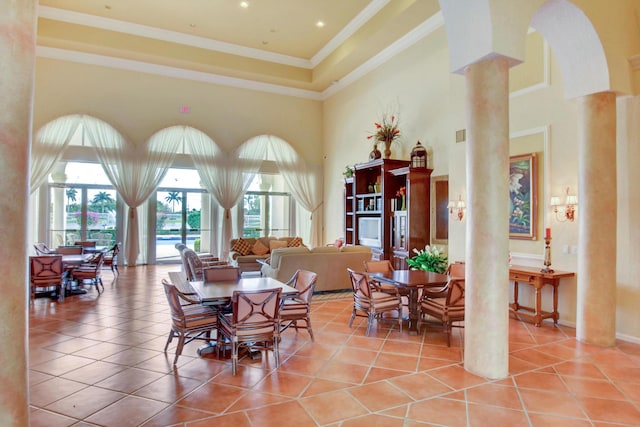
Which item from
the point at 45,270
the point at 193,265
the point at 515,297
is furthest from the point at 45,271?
the point at 515,297

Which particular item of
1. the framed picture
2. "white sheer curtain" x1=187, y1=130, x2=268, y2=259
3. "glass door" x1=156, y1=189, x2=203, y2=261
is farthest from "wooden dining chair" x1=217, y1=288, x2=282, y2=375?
"glass door" x1=156, y1=189, x2=203, y2=261

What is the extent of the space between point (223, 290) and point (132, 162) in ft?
26.5

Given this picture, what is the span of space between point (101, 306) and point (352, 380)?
4906 mm

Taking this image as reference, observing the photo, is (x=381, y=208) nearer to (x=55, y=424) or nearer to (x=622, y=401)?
(x=622, y=401)

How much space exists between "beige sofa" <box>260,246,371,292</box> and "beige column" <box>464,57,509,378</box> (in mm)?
3728

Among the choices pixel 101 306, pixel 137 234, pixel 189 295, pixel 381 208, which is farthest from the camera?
pixel 137 234

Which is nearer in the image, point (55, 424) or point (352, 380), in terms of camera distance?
point (55, 424)

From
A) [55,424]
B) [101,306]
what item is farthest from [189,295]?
[101,306]

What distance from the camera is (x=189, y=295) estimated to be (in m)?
4.36

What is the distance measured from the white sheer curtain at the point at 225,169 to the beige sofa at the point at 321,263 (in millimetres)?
4614

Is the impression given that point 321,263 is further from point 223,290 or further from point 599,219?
point 599,219

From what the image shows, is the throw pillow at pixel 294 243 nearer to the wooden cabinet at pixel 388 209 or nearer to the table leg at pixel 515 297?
the wooden cabinet at pixel 388 209

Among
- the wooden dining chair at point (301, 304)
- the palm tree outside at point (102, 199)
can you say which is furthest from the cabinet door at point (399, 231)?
the palm tree outside at point (102, 199)

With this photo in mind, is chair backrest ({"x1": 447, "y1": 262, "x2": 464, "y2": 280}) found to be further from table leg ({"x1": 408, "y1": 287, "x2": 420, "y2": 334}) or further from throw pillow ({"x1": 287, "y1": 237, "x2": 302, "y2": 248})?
throw pillow ({"x1": 287, "y1": 237, "x2": 302, "y2": 248})
